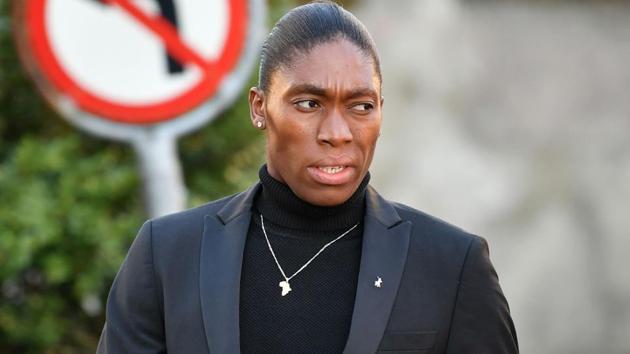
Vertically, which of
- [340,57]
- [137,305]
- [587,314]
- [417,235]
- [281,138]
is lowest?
[587,314]

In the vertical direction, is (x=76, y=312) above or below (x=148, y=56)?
below

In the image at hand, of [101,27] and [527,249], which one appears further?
[527,249]

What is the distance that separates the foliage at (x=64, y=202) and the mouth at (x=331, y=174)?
2.17 meters

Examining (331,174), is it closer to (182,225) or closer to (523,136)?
(182,225)

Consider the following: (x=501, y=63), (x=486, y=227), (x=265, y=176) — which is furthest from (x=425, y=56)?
(x=265, y=176)

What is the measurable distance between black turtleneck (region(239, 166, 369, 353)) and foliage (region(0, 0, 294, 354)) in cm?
194

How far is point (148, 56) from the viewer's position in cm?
450

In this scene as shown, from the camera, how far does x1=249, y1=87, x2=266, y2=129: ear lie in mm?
3156

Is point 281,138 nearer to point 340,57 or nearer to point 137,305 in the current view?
point 340,57

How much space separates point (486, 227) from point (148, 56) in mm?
5382

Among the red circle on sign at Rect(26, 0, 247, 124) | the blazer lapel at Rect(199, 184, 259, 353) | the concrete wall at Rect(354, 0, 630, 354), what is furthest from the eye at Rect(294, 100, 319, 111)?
the concrete wall at Rect(354, 0, 630, 354)

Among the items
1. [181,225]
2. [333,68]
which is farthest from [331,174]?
[181,225]

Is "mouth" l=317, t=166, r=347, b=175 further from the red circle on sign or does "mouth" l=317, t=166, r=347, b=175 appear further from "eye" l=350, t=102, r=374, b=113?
the red circle on sign

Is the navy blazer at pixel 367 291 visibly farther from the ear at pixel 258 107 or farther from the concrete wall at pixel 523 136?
the concrete wall at pixel 523 136
